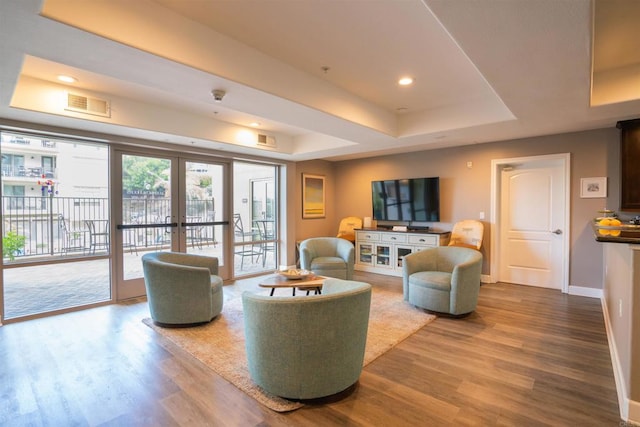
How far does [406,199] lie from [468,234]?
1.30 m

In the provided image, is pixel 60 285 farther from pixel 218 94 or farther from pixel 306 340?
pixel 306 340

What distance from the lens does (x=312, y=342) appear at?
2.08m

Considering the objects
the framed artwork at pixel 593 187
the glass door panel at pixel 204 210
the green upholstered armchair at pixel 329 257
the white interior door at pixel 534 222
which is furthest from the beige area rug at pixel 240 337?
the framed artwork at pixel 593 187

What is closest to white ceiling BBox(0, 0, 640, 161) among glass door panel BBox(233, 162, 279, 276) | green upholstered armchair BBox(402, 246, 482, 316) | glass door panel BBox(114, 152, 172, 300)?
glass door panel BBox(114, 152, 172, 300)

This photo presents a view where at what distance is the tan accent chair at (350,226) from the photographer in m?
6.81

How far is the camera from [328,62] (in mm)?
2822

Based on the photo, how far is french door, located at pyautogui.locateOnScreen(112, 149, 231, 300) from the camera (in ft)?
14.9

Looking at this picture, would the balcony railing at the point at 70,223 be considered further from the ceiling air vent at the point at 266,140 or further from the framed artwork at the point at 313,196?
the framed artwork at the point at 313,196

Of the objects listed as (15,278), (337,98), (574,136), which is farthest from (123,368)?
(574,136)

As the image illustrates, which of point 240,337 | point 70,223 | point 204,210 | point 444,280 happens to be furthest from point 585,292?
point 70,223

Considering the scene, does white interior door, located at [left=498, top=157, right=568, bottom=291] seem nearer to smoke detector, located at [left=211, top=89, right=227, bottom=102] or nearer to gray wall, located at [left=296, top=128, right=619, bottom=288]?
gray wall, located at [left=296, top=128, right=619, bottom=288]

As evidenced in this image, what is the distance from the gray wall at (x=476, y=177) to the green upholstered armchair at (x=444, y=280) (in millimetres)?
1543

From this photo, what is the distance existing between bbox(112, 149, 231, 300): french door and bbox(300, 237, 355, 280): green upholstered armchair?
1.51 meters

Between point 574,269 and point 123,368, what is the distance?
5.68 m
